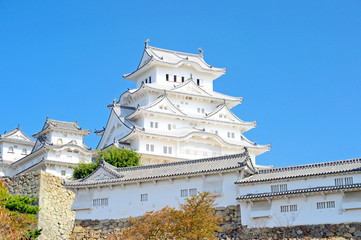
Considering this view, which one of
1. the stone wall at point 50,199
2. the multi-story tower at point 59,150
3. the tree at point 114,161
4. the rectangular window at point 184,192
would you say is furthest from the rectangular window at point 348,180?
the multi-story tower at point 59,150

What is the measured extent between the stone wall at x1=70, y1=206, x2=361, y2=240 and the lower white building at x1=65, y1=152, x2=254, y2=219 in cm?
43

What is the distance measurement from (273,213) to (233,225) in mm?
2138

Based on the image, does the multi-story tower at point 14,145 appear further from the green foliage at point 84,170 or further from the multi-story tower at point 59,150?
the green foliage at point 84,170

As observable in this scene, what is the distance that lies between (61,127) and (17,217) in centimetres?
2935

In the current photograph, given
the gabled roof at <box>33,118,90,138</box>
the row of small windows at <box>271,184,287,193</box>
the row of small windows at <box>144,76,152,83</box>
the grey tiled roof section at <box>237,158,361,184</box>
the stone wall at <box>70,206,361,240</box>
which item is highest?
the row of small windows at <box>144,76,152,83</box>

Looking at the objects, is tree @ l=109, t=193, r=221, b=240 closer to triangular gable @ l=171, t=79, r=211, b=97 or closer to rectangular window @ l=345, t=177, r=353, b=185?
rectangular window @ l=345, t=177, r=353, b=185

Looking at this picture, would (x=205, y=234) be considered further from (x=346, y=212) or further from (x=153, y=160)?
(x=153, y=160)

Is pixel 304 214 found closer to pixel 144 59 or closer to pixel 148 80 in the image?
pixel 148 80

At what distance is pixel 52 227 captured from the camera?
110ft

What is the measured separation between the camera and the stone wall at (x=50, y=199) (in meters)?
33.7

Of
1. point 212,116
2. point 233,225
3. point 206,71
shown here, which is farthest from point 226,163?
point 206,71

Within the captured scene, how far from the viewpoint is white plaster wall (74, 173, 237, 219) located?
3189 centimetres

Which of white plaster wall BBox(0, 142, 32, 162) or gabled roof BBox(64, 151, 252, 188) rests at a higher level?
white plaster wall BBox(0, 142, 32, 162)

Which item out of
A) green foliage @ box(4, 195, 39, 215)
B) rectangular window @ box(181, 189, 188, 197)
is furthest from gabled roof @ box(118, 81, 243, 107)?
green foliage @ box(4, 195, 39, 215)
